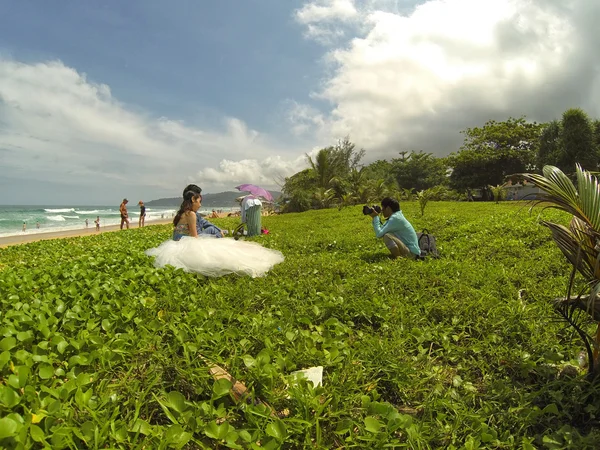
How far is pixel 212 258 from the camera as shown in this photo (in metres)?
4.88

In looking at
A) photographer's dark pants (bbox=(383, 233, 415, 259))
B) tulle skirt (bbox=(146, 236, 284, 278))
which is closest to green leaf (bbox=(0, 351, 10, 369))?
tulle skirt (bbox=(146, 236, 284, 278))

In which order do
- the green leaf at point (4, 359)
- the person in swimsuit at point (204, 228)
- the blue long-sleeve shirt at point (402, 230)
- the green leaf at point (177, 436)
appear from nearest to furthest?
1. the green leaf at point (177, 436)
2. the green leaf at point (4, 359)
3. the blue long-sleeve shirt at point (402, 230)
4. the person in swimsuit at point (204, 228)

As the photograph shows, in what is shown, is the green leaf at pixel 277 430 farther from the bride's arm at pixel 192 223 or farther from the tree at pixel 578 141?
the tree at pixel 578 141

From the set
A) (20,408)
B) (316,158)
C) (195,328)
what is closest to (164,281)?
(195,328)

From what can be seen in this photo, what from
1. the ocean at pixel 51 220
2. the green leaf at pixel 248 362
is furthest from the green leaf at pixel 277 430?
the ocean at pixel 51 220

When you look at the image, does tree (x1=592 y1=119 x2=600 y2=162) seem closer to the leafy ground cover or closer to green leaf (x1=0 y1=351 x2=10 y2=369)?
the leafy ground cover

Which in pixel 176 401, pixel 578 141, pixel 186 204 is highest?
pixel 578 141

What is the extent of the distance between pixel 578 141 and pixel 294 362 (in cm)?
3151

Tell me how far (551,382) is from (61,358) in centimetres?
315

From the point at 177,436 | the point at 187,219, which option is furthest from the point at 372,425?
the point at 187,219

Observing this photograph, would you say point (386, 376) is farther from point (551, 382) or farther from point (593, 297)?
point (593, 297)

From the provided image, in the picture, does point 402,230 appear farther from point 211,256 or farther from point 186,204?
point 186,204

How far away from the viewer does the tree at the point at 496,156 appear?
112 ft

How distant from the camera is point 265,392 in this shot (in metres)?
1.98
